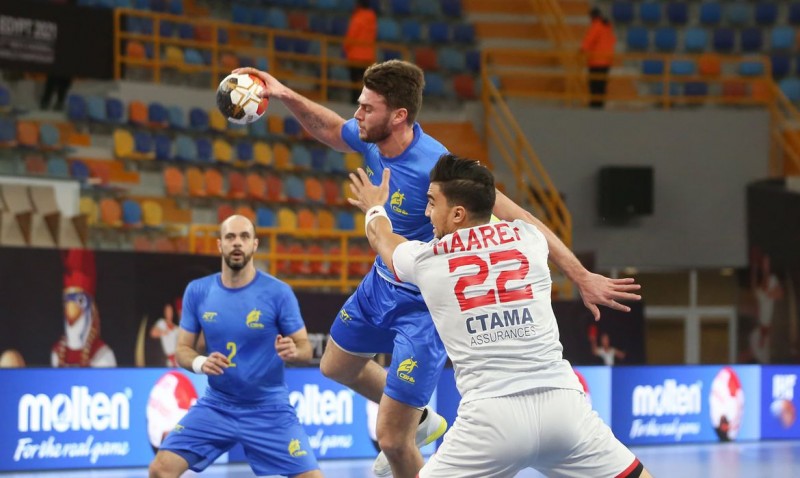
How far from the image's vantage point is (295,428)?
25.1 feet

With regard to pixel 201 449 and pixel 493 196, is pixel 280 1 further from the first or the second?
pixel 493 196

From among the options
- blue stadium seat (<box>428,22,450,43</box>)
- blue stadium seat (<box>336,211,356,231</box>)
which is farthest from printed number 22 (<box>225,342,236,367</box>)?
blue stadium seat (<box>428,22,450,43</box>)

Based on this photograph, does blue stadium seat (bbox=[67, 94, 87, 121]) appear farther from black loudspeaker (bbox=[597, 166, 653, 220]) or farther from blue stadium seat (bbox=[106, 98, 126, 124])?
black loudspeaker (bbox=[597, 166, 653, 220])

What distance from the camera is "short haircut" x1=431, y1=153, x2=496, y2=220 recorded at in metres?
5.02

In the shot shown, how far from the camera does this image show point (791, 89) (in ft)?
74.1

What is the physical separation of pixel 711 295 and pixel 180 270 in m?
13.1

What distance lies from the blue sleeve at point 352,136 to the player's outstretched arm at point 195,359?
1635 mm

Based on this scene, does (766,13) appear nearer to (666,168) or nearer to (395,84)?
(666,168)

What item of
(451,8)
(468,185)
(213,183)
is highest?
(451,8)

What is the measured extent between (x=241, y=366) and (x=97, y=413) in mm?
3435

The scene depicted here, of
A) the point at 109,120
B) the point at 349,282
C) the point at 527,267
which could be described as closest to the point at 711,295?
the point at 349,282

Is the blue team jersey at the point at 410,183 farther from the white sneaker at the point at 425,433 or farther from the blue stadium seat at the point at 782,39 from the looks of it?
the blue stadium seat at the point at 782,39

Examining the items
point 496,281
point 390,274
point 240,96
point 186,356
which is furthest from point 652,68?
point 496,281

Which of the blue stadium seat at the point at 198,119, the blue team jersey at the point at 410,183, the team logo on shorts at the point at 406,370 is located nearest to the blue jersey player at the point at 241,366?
the team logo on shorts at the point at 406,370
